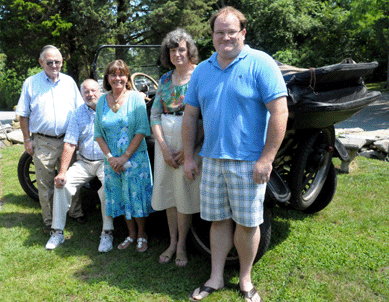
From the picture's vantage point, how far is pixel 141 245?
3.27 meters

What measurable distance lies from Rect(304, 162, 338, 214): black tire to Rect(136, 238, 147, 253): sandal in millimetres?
1755

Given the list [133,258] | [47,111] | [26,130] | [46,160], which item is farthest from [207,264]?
[26,130]

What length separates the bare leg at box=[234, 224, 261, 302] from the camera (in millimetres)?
2398

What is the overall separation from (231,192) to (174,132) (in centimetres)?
73

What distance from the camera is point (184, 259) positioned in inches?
117

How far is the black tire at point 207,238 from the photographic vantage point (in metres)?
2.63

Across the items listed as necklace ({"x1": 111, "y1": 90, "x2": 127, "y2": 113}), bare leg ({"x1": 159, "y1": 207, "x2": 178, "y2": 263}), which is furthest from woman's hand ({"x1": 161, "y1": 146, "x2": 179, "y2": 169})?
necklace ({"x1": 111, "y1": 90, "x2": 127, "y2": 113})

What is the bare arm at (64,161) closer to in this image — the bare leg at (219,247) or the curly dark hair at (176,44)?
the curly dark hair at (176,44)

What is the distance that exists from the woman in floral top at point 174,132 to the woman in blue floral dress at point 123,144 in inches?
11.5

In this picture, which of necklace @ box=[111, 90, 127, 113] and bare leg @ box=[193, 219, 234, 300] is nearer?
bare leg @ box=[193, 219, 234, 300]

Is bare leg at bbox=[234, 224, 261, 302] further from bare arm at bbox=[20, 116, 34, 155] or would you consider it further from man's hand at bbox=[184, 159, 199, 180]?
bare arm at bbox=[20, 116, 34, 155]

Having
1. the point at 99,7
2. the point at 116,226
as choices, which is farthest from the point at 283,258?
the point at 99,7

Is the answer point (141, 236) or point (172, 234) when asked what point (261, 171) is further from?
point (141, 236)

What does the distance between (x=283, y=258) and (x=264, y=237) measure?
1.63ft
